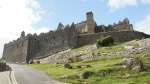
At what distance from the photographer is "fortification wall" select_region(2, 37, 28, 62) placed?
83188 millimetres

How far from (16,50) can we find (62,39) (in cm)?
2253

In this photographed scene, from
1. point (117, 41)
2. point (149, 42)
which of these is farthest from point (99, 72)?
point (117, 41)

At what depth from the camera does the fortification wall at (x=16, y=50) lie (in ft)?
273

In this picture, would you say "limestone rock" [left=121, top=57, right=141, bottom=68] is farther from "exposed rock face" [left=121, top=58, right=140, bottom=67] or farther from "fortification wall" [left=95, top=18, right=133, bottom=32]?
"fortification wall" [left=95, top=18, right=133, bottom=32]

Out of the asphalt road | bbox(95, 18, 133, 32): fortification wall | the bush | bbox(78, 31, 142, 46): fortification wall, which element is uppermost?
bbox(95, 18, 133, 32): fortification wall

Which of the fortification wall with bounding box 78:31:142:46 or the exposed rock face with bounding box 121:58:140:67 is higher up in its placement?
the fortification wall with bounding box 78:31:142:46

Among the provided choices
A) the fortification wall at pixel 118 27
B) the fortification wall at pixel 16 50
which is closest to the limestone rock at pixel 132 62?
the fortification wall at pixel 118 27

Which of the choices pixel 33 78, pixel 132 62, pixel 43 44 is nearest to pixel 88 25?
pixel 43 44

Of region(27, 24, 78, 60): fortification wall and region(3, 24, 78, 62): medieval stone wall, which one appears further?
region(3, 24, 78, 62): medieval stone wall

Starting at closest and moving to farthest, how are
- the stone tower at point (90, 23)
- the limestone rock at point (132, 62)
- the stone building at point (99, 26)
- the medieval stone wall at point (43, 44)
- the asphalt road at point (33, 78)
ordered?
the asphalt road at point (33, 78), the limestone rock at point (132, 62), the medieval stone wall at point (43, 44), the stone building at point (99, 26), the stone tower at point (90, 23)

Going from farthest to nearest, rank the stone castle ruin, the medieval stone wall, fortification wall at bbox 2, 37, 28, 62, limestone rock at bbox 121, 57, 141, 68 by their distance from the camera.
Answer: fortification wall at bbox 2, 37, 28, 62, the medieval stone wall, the stone castle ruin, limestone rock at bbox 121, 57, 141, 68

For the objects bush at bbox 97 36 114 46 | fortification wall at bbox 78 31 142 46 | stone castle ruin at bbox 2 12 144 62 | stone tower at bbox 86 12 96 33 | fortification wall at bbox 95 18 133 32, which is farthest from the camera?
stone tower at bbox 86 12 96 33

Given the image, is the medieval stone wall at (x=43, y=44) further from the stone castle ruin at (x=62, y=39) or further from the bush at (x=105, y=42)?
the bush at (x=105, y=42)

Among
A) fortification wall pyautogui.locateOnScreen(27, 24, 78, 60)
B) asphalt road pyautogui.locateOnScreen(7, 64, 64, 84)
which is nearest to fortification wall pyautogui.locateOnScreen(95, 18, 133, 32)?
fortification wall pyautogui.locateOnScreen(27, 24, 78, 60)
